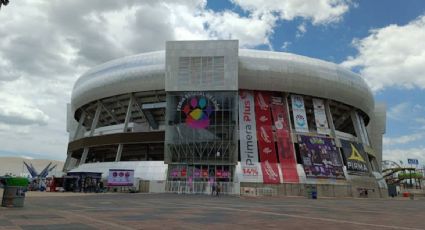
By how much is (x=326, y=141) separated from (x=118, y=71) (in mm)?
32853

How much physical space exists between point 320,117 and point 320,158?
8.28 meters

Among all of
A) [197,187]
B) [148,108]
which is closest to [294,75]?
[197,187]

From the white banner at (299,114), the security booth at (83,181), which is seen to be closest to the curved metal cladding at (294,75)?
the white banner at (299,114)

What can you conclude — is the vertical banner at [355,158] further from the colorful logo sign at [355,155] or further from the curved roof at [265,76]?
the curved roof at [265,76]

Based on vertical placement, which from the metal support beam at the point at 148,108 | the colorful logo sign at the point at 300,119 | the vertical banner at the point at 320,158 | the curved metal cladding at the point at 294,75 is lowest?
the vertical banner at the point at 320,158

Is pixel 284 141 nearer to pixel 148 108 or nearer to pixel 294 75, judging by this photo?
pixel 294 75

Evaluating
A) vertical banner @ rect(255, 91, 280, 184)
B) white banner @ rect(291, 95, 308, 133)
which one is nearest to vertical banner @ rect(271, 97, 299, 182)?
vertical banner @ rect(255, 91, 280, 184)

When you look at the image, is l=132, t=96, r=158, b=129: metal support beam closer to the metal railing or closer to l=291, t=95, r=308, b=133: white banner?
the metal railing

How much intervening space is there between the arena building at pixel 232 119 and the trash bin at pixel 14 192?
96.1 feet

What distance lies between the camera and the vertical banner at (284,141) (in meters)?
54.7

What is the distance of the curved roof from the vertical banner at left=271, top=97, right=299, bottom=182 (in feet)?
8.51

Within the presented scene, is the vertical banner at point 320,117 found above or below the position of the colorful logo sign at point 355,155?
above

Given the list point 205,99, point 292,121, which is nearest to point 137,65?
point 205,99

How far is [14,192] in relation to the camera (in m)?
20.4
